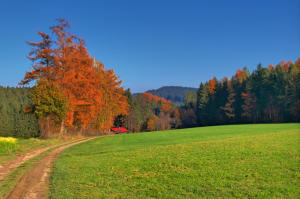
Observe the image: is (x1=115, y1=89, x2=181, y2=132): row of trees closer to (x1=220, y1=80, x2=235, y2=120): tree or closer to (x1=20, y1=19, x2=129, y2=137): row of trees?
(x1=220, y1=80, x2=235, y2=120): tree

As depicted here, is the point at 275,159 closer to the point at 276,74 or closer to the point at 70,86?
the point at 70,86

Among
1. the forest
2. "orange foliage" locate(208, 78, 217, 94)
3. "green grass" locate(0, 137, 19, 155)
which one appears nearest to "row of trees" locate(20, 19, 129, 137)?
the forest

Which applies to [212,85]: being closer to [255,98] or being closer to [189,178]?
[255,98]

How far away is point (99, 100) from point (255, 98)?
47.2 metres

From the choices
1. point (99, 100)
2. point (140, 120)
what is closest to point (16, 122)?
point (140, 120)

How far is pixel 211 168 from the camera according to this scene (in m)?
8.44

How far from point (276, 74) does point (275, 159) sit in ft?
187

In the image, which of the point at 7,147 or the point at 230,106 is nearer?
the point at 7,147

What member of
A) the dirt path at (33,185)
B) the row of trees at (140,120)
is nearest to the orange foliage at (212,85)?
the row of trees at (140,120)

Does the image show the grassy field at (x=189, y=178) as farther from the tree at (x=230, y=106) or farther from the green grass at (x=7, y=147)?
the tree at (x=230, y=106)

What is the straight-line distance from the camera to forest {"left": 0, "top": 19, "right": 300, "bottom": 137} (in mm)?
27609

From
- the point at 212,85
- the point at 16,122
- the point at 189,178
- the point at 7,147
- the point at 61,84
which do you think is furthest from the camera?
the point at 212,85

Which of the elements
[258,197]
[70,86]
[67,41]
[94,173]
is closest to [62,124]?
[70,86]

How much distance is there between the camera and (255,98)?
62.5 meters
